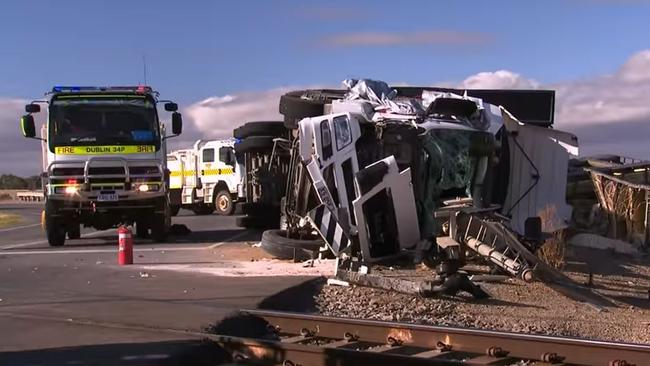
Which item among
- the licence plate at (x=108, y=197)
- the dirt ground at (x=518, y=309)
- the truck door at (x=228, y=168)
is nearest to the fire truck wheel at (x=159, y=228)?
the licence plate at (x=108, y=197)

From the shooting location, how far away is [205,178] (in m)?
29.0

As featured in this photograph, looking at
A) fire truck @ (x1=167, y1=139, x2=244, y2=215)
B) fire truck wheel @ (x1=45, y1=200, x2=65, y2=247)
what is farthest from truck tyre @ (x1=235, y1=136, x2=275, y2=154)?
fire truck @ (x1=167, y1=139, x2=244, y2=215)

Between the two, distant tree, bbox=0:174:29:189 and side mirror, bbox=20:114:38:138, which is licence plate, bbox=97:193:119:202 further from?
distant tree, bbox=0:174:29:189

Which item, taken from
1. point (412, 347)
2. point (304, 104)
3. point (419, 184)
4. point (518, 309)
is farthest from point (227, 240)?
point (412, 347)

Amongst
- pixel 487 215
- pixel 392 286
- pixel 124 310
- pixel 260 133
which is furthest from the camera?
pixel 260 133

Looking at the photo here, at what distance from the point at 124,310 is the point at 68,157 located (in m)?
8.26

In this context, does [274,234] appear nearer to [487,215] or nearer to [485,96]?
[487,215]

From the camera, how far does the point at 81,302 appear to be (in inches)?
386

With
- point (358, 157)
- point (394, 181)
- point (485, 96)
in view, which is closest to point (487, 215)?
point (394, 181)

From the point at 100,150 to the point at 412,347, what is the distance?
11037 mm

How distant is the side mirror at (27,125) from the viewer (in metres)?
16.9

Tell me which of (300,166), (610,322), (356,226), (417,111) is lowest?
(610,322)

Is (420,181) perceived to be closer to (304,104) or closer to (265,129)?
(304,104)

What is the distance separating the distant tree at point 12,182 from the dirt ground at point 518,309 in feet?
351
